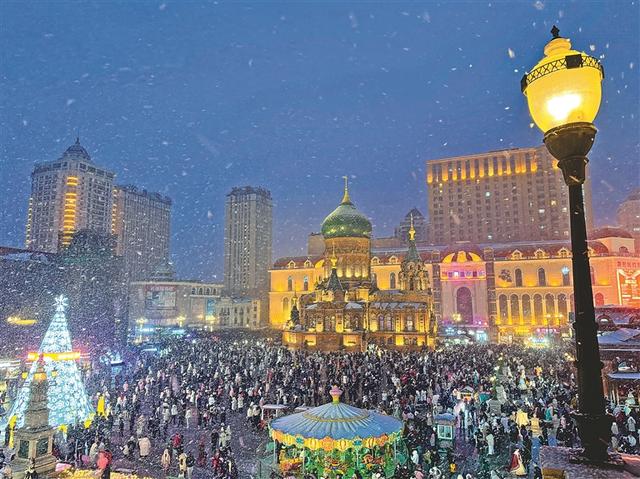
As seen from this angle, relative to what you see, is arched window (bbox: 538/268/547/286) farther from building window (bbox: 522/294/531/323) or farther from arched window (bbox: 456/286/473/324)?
arched window (bbox: 456/286/473/324)

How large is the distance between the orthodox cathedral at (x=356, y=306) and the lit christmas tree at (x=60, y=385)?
31225 millimetres

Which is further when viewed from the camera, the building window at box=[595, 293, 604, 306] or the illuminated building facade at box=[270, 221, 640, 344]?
the building window at box=[595, 293, 604, 306]

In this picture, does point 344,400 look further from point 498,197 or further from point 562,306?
point 498,197

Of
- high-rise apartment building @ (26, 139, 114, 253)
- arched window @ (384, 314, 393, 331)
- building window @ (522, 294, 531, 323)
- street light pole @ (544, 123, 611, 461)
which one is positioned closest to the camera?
street light pole @ (544, 123, 611, 461)

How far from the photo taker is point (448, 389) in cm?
2308

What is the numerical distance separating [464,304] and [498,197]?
36193 millimetres

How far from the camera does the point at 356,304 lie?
163 feet

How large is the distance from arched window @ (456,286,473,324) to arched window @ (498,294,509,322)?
155 inches

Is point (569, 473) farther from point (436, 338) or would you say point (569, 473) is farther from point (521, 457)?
point (436, 338)

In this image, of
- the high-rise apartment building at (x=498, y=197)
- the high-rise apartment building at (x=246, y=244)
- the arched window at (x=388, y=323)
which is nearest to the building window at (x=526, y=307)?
the arched window at (x=388, y=323)

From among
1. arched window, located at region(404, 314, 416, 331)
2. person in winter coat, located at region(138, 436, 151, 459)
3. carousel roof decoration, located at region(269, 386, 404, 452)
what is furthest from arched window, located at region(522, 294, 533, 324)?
person in winter coat, located at region(138, 436, 151, 459)

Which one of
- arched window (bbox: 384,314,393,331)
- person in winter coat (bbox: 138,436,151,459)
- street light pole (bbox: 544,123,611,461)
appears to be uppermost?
street light pole (bbox: 544,123,611,461)

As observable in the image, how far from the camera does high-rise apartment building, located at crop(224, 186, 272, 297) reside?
12106 cm

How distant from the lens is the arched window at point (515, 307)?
2454 inches
